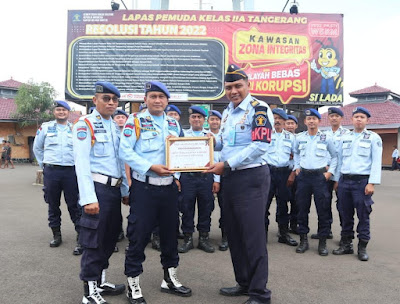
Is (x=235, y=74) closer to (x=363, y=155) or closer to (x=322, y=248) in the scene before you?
(x=363, y=155)

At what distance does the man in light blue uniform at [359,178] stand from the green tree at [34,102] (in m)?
24.1

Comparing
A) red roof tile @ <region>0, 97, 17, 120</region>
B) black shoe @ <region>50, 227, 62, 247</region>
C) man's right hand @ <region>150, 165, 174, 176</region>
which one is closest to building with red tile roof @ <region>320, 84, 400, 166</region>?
black shoe @ <region>50, 227, 62, 247</region>

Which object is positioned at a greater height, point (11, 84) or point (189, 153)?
point (11, 84)

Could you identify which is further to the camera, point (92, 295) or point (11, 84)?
point (11, 84)

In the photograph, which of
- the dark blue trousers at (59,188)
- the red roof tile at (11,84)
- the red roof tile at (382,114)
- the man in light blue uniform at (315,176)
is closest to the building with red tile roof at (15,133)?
the red roof tile at (11,84)

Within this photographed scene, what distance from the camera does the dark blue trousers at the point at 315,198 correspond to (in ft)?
14.8

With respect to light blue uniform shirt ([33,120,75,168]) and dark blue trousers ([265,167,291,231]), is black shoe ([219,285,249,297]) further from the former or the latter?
light blue uniform shirt ([33,120,75,168])

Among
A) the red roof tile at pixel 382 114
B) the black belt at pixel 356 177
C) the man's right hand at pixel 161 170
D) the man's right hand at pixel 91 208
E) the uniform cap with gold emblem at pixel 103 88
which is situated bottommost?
the man's right hand at pixel 91 208

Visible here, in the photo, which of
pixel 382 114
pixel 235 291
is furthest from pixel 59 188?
pixel 382 114

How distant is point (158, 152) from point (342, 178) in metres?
2.97

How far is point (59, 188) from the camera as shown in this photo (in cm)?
468

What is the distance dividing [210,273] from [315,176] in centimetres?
202

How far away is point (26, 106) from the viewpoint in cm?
2394

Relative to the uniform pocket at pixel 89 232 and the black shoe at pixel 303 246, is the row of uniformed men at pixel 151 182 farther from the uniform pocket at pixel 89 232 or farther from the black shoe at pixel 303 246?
the black shoe at pixel 303 246
